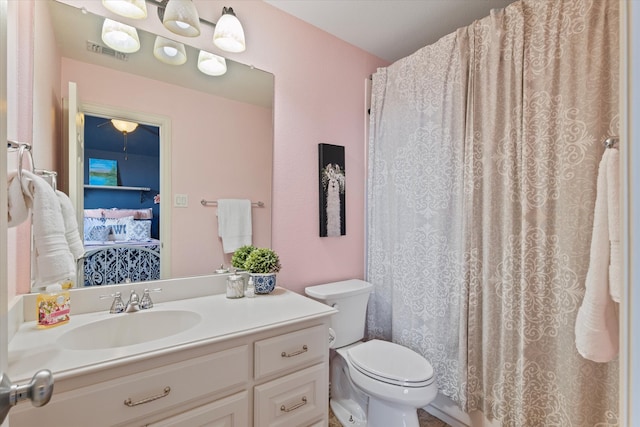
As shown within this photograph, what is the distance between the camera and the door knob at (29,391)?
51 centimetres

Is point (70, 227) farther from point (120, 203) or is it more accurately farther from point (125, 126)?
point (125, 126)

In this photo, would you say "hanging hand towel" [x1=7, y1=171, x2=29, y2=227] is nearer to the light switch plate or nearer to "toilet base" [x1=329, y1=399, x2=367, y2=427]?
the light switch plate

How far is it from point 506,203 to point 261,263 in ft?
4.10

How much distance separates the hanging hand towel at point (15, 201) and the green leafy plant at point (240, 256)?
0.89 meters

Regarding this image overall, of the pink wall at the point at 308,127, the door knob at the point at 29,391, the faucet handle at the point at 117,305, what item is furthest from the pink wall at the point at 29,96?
the pink wall at the point at 308,127

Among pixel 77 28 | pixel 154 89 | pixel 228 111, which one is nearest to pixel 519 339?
pixel 228 111

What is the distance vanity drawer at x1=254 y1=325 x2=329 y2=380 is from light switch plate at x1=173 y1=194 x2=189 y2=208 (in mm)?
796

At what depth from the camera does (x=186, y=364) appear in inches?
38.8

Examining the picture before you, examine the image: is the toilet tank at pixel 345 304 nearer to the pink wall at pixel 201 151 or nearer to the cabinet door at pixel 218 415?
the pink wall at pixel 201 151

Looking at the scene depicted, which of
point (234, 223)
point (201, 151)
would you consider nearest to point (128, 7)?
point (201, 151)

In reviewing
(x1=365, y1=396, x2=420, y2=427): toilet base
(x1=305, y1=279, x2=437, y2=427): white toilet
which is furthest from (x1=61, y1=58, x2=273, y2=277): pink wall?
(x1=365, y1=396, x2=420, y2=427): toilet base

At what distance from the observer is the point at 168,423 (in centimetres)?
96

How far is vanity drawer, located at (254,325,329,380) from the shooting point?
1146mm

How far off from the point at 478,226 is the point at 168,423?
157cm
